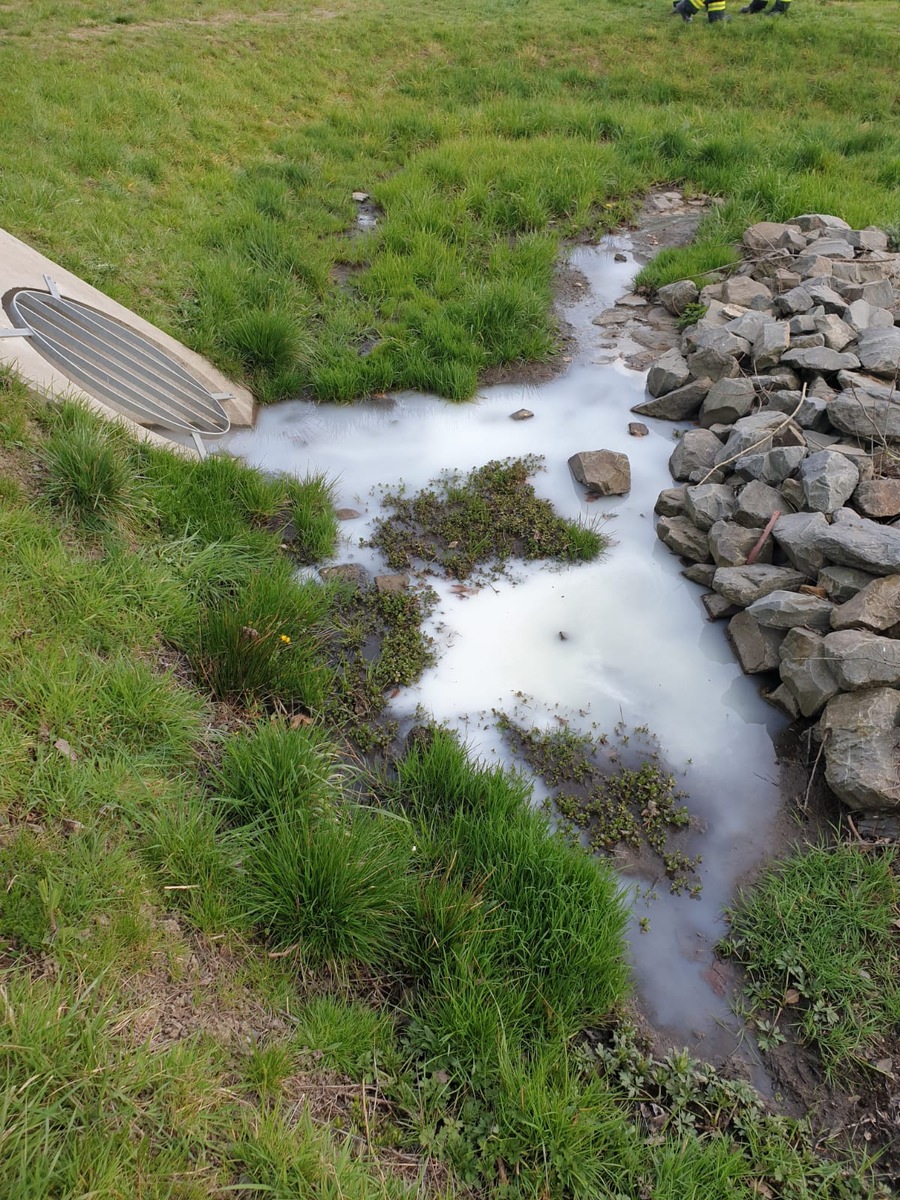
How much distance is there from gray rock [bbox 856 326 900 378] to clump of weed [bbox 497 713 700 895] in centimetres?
304

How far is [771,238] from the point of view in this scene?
670cm

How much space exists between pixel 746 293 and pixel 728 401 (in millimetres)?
1532

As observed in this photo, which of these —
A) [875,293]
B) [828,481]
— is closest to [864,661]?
[828,481]

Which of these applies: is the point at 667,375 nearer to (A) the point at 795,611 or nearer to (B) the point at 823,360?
(B) the point at 823,360

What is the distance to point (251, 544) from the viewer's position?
4176mm

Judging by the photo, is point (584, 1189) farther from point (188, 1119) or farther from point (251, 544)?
point (251, 544)

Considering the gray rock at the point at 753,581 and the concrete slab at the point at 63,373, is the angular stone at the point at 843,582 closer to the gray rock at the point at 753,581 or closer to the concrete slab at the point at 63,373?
the gray rock at the point at 753,581

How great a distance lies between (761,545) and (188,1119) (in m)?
3.63

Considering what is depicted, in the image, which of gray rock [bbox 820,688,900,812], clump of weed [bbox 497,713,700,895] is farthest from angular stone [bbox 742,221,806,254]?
clump of weed [bbox 497,713,700,895]

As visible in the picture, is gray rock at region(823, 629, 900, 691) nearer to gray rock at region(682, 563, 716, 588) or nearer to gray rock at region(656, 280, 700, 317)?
gray rock at region(682, 563, 716, 588)

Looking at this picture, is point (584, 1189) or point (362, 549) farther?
point (362, 549)

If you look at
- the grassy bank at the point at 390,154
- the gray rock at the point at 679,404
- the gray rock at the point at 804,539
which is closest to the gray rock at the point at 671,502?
the gray rock at the point at 804,539

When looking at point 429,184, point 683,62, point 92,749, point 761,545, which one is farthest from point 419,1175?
point 683,62

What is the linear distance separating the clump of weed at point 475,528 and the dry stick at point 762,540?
820mm
